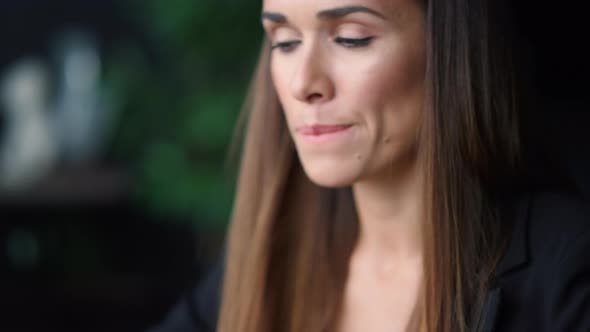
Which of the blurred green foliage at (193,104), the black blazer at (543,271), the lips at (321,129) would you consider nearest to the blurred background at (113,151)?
the blurred green foliage at (193,104)

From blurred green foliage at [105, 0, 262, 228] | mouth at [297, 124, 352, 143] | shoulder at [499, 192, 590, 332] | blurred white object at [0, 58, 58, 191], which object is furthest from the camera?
blurred white object at [0, 58, 58, 191]

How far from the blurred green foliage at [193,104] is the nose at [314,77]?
129cm

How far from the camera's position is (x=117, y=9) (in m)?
3.32

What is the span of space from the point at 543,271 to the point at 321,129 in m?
0.35

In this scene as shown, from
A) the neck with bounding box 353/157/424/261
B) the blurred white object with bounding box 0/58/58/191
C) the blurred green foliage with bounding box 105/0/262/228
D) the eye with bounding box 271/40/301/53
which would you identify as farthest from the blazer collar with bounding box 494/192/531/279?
the blurred white object with bounding box 0/58/58/191

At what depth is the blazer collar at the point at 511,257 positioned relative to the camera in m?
1.15

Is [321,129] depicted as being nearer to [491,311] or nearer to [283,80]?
[283,80]

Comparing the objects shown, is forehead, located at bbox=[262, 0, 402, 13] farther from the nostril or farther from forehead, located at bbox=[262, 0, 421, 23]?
the nostril

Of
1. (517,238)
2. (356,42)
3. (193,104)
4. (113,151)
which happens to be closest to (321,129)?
(356,42)

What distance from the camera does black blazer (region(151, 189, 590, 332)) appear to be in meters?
1.12

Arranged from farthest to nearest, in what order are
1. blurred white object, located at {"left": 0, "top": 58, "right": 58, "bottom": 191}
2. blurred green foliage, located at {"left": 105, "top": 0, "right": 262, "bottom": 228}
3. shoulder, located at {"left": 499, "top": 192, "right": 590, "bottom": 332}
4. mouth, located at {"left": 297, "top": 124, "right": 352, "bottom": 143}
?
blurred white object, located at {"left": 0, "top": 58, "right": 58, "bottom": 191}
blurred green foliage, located at {"left": 105, "top": 0, "right": 262, "bottom": 228}
mouth, located at {"left": 297, "top": 124, "right": 352, "bottom": 143}
shoulder, located at {"left": 499, "top": 192, "right": 590, "bottom": 332}

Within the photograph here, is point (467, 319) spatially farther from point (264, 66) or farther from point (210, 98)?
point (210, 98)

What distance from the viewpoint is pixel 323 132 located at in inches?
48.4

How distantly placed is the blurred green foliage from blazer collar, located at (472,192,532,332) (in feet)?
4.33
